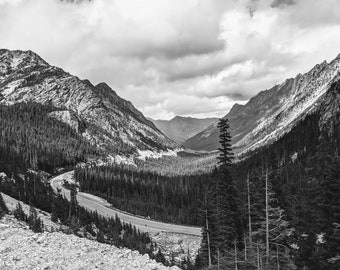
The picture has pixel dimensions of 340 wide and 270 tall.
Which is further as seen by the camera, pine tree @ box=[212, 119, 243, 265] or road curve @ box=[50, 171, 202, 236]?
road curve @ box=[50, 171, 202, 236]

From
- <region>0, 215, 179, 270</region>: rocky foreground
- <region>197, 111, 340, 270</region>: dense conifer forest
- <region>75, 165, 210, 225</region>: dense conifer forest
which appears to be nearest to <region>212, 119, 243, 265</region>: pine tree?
<region>197, 111, 340, 270</region>: dense conifer forest

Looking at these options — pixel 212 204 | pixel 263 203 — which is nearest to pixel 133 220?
pixel 212 204

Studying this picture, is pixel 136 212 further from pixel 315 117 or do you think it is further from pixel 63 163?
pixel 315 117

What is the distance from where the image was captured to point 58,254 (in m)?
17.1

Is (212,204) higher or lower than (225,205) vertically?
lower

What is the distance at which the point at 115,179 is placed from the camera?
152 metres

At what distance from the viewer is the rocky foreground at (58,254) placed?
15797 millimetres

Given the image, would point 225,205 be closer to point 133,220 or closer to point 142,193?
point 133,220

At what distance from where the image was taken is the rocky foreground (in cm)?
1580

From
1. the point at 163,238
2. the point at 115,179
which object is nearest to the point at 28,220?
the point at 163,238

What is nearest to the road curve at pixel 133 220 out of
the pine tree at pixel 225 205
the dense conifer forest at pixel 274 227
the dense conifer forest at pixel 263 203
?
the dense conifer forest at pixel 263 203

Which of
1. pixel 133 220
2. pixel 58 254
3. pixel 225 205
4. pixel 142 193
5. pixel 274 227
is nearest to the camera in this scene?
pixel 58 254

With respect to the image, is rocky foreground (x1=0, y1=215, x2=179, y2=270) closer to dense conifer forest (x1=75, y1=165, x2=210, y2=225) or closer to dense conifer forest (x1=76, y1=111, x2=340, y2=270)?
→ dense conifer forest (x1=76, y1=111, x2=340, y2=270)

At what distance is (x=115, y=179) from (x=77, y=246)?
13665 cm
